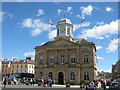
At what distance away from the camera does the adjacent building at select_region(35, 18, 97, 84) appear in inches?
1519

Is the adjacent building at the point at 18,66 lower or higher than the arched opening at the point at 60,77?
higher

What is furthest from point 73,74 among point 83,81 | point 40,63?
point 40,63

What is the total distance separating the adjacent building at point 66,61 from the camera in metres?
38.6

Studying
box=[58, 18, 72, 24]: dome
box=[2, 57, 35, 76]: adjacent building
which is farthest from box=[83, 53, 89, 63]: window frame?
box=[2, 57, 35, 76]: adjacent building

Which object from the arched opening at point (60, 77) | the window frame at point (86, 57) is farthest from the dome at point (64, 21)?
the arched opening at point (60, 77)

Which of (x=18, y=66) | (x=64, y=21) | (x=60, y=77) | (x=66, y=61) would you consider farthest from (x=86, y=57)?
(x=18, y=66)

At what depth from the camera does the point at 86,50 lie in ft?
128

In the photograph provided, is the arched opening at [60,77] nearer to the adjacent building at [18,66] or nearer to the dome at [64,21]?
the dome at [64,21]

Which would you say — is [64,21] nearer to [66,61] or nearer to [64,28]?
[64,28]

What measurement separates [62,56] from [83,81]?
290 inches

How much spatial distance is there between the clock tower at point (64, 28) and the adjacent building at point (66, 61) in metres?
3.43

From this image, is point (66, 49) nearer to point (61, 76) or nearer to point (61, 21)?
point (61, 76)

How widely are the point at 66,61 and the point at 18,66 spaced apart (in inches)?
1585

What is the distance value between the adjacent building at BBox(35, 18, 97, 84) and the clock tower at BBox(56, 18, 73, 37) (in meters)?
3.43
